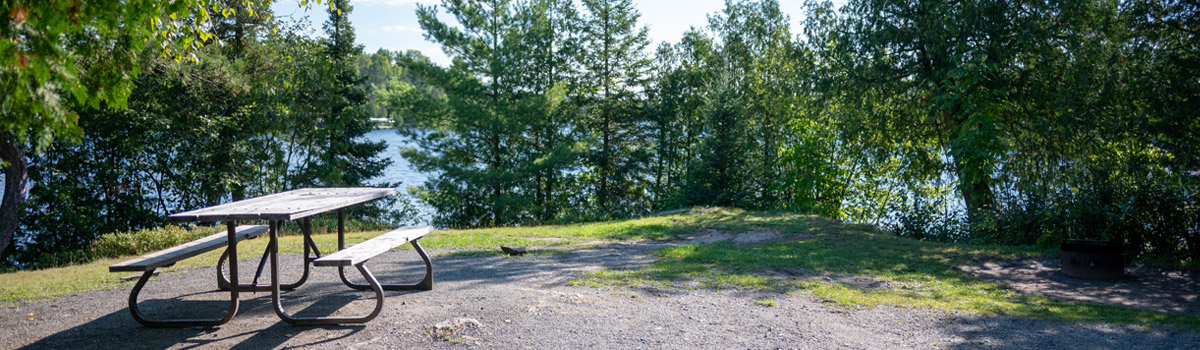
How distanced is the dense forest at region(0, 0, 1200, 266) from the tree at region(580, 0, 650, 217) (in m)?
0.09

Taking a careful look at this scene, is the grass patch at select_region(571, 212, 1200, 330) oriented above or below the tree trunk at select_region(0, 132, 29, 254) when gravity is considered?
below

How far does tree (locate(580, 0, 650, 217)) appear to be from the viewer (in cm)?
2470

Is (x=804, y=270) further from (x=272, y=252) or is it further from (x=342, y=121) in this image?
(x=342, y=121)

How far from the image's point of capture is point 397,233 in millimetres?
5910

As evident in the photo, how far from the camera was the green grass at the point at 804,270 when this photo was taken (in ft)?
17.6

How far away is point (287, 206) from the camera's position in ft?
15.4

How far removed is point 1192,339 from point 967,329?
1.37 metres

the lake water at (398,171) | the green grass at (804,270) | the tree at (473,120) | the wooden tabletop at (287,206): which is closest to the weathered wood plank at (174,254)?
the wooden tabletop at (287,206)

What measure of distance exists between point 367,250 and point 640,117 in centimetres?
2076

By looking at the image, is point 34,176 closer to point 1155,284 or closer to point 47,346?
point 47,346

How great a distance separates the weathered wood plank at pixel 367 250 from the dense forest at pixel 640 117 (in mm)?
1449

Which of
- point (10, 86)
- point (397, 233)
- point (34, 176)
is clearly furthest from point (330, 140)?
point (10, 86)

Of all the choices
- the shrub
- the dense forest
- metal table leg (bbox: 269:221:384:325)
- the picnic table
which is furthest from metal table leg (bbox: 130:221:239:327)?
the shrub

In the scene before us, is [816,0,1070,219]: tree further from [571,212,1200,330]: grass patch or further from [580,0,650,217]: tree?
[580,0,650,217]: tree
